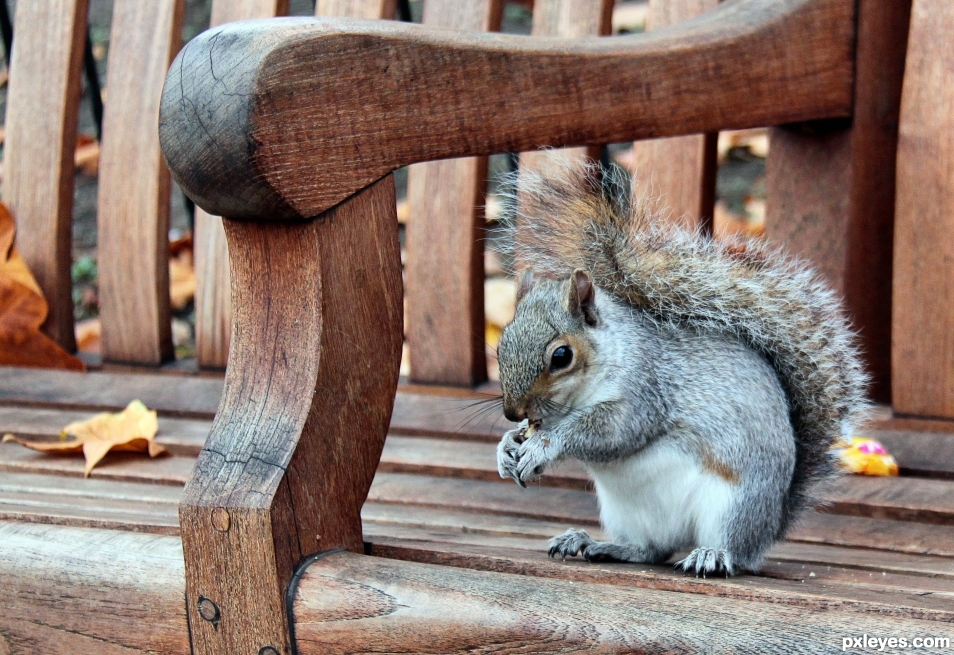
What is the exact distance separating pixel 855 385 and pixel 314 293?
531 millimetres

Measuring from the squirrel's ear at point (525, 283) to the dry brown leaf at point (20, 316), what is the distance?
2.59 ft

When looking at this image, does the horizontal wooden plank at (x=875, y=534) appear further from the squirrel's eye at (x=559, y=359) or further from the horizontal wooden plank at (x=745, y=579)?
the squirrel's eye at (x=559, y=359)

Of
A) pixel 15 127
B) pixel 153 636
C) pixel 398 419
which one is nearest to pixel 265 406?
pixel 153 636

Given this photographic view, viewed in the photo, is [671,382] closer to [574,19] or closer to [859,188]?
[859,188]

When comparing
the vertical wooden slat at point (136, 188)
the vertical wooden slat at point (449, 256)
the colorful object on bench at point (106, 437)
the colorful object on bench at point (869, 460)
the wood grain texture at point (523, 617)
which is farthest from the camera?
the vertical wooden slat at point (136, 188)

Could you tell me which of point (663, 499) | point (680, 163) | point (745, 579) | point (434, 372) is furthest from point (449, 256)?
point (745, 579)

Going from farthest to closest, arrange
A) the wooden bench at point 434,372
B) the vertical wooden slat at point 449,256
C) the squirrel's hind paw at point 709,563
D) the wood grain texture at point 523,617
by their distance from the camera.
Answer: the vertical wooden slat at point 449,256 < the squirrel's hind paw at point 709,563 < the wooden bench at point 434,372 < the wood grain texture at point 523,617

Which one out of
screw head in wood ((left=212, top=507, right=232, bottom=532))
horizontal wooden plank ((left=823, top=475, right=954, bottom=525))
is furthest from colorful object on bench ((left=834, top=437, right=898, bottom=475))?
screw head in wood ((left=212, top=507, right=232, bottom=532))

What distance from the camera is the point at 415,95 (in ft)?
3.15

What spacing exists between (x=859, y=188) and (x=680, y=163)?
0.70ft

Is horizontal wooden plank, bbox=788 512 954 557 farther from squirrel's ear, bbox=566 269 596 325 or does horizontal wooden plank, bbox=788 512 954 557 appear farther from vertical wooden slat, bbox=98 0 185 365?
vertical wooden slat, bbox=98 0 185 365

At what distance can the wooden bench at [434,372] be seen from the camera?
848 millimetres

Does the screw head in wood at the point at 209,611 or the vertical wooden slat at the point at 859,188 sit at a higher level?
the vertical wooden slat at the point at 859,188

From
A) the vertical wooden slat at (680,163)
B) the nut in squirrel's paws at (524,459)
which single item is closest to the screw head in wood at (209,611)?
the nut in squirrel's paws at (524,459)
